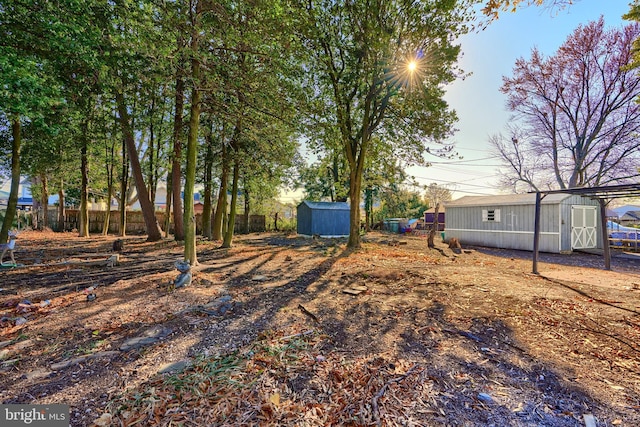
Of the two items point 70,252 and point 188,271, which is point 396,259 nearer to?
point 188,271

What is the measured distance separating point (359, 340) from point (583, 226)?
564 inches

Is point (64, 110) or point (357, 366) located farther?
point (64, 110)

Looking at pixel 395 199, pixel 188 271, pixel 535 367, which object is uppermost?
pixel 395 199

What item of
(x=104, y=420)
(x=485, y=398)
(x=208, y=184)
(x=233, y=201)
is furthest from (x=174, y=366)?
(x=208, y=184)

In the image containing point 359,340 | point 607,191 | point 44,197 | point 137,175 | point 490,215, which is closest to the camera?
point 359,340

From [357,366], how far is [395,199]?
77.1 feet

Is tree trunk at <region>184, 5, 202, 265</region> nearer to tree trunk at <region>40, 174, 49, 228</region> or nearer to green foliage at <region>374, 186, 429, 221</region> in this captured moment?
tree trunk at <region>40, 174, 49, 228</region>

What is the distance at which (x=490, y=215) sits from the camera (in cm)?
1409

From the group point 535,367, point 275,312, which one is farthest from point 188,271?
point 535,367

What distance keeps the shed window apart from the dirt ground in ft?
26.4

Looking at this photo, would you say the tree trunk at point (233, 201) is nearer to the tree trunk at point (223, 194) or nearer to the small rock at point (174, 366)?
the tree trunk at point (223, 194)

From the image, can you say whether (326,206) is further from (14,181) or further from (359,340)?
(359,340)

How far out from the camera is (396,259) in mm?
8945
